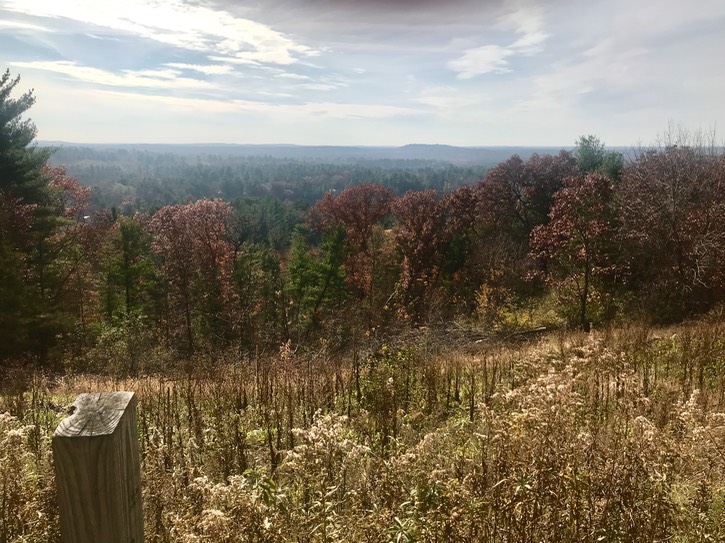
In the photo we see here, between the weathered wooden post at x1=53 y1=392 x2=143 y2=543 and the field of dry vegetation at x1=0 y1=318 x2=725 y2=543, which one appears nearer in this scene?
Result: the weathered wooden post at x1=53 y1=392 x2=143 y2=543

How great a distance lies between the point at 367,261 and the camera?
35.4 metres

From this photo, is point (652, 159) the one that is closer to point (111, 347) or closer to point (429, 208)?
point (429, 208)

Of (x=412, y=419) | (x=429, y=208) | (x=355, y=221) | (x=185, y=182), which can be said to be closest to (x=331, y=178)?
(x=185, y=182)

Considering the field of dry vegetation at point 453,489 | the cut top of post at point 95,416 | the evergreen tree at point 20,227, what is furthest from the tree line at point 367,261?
the cut top of post at point 95,416

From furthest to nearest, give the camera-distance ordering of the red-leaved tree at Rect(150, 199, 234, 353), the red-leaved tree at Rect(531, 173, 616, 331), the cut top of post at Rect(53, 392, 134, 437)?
1. the red-leaved tree at Rect(150, 199, 234, 353)
2. the red-leaved tree at Rect(531, 173, 616, 331)
3. the cut top of post at Rect(53, 392, 134, 437)

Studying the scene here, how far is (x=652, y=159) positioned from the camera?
65.3 ft

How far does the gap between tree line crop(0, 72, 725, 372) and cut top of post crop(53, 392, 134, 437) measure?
13.9 metres

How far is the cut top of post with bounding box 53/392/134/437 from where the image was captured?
119cm

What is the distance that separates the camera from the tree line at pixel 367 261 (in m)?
17.3

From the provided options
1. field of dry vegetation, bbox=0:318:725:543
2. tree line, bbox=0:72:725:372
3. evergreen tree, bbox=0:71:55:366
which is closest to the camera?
field of dry vegetation, bbox=0:318:725:543

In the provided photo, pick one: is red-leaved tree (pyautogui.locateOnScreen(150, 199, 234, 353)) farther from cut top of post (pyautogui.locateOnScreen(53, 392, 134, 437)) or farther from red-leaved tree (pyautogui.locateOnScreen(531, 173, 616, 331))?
cut top of post (pyautogui.locateOnScreen(53, 392, 134, 437))

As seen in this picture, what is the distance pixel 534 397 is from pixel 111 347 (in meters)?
18.3

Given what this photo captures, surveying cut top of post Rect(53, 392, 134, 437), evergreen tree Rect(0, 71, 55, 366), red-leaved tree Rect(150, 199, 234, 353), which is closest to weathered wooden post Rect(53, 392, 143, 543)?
cut top of post Rect(53, 392, 134, 437)

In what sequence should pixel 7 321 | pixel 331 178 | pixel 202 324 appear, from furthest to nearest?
1. pixel 331 178
2. pixel 202 324
3. pixel 7 321
